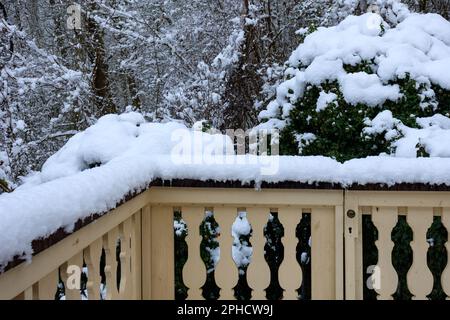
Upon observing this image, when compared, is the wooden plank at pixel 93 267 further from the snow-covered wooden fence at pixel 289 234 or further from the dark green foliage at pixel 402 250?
the dark green foliage at pixel 402 250

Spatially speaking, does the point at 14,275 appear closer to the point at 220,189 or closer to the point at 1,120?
the point at 220,189

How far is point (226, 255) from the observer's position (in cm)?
218

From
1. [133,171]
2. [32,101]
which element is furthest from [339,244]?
[32,101]

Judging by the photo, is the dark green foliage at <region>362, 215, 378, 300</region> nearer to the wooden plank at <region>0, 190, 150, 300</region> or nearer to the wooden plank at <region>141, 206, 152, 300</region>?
the wooden plank at <region>141, 206, 152, 300</region>

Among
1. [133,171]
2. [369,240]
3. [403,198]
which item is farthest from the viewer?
[369,240]

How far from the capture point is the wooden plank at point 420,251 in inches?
81.3

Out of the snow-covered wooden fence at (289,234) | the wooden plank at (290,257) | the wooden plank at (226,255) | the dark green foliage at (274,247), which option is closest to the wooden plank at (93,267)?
the snow-covered wooden fence at (289,234)

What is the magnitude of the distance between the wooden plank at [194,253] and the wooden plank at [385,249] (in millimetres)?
735

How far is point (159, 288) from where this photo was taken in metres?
2.23

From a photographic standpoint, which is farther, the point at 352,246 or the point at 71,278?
the point at 352,246

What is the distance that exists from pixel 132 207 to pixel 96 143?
3.53ft

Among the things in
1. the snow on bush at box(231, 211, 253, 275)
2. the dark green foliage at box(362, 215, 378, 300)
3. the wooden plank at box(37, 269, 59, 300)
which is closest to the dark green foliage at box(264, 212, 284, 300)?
the snow on bush at box(231, 211, 253, 275)

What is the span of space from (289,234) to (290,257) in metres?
0.10

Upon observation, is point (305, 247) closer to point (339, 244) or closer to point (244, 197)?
point (339, 244)
